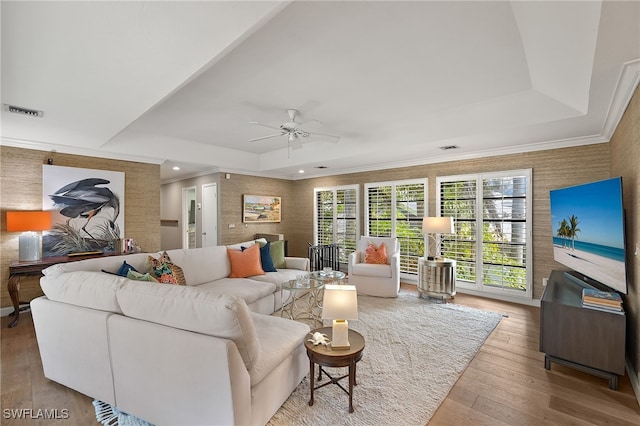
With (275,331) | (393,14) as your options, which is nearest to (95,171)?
(275,331)

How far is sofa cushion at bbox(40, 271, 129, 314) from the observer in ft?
6.28

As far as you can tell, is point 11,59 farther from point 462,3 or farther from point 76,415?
point 462,3

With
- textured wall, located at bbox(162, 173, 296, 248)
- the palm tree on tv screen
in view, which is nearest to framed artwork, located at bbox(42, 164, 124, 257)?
textured wall, located at bbox(162, 173, 296, 248)

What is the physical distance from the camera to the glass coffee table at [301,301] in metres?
3.38

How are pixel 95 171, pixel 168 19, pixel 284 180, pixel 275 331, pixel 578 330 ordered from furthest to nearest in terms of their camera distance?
pixel 284 180
pixel 95 171
pixel 578 330
pixel 275 331
pixel 168 19

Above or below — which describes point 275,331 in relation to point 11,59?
below

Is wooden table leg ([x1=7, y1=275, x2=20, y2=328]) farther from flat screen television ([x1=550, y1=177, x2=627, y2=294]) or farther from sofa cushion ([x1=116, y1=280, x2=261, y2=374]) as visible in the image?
flat screen television ([x1=550, y1=177, x2=627, y2=294])

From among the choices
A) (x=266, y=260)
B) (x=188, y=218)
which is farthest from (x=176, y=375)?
(x=188, y=218)

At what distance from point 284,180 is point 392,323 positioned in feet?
16.6

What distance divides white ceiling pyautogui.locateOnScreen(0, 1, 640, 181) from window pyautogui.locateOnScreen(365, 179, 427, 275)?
4.00 feet

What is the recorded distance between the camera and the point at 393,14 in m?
1.87

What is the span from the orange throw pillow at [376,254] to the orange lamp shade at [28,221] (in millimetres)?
4874

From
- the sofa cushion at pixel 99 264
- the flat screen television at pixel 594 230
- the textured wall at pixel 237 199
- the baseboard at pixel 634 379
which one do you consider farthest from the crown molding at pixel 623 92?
the textured wall at pixel 237 199

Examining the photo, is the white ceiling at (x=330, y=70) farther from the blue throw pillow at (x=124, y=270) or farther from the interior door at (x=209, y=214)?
the interior door at (x=209, y=214)
